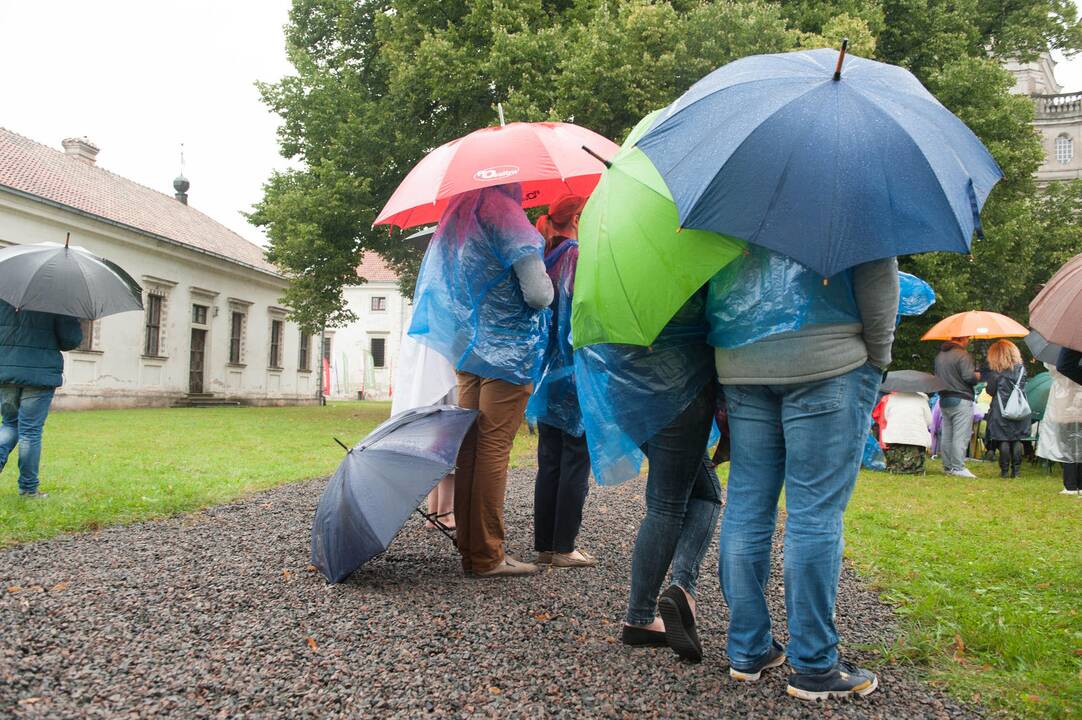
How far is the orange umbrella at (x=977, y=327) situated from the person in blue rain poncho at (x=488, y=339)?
354 inches

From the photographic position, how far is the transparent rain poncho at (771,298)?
2619 mm

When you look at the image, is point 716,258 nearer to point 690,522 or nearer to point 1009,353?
point 690,522

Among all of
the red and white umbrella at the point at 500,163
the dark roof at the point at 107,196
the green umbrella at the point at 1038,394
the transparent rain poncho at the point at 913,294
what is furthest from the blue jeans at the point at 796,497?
the dark roof at the point at 107,196

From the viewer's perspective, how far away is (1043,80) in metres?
53.2

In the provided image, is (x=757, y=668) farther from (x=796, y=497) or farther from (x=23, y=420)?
(x=23, y=420)

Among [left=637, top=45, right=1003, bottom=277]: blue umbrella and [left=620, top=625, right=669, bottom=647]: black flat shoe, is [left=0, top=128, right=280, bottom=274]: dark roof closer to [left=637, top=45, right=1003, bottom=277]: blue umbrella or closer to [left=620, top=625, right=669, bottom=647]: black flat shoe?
[left=620, top=625, right=669, bottom=647]: black flat shoe

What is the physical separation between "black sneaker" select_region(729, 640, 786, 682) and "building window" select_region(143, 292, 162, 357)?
2719 centimetres

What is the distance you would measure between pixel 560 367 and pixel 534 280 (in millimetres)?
637

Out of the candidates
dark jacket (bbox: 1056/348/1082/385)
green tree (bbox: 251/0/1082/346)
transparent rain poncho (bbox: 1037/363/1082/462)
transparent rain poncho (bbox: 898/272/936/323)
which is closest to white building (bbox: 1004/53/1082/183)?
green tree (bbox: 251/0/1082/346)

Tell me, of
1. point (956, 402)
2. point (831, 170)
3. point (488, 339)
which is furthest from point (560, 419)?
point (956, 402)

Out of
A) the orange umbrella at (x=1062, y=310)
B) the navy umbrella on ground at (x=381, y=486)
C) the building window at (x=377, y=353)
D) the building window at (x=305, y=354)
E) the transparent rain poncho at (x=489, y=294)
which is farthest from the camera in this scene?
the building window at (x=377, y=353)

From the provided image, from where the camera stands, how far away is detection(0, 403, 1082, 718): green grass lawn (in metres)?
3.20

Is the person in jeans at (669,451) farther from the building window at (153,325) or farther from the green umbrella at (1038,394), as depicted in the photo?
the building window at (153,325)

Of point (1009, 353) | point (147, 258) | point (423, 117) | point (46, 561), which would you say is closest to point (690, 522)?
point (46, 561)
